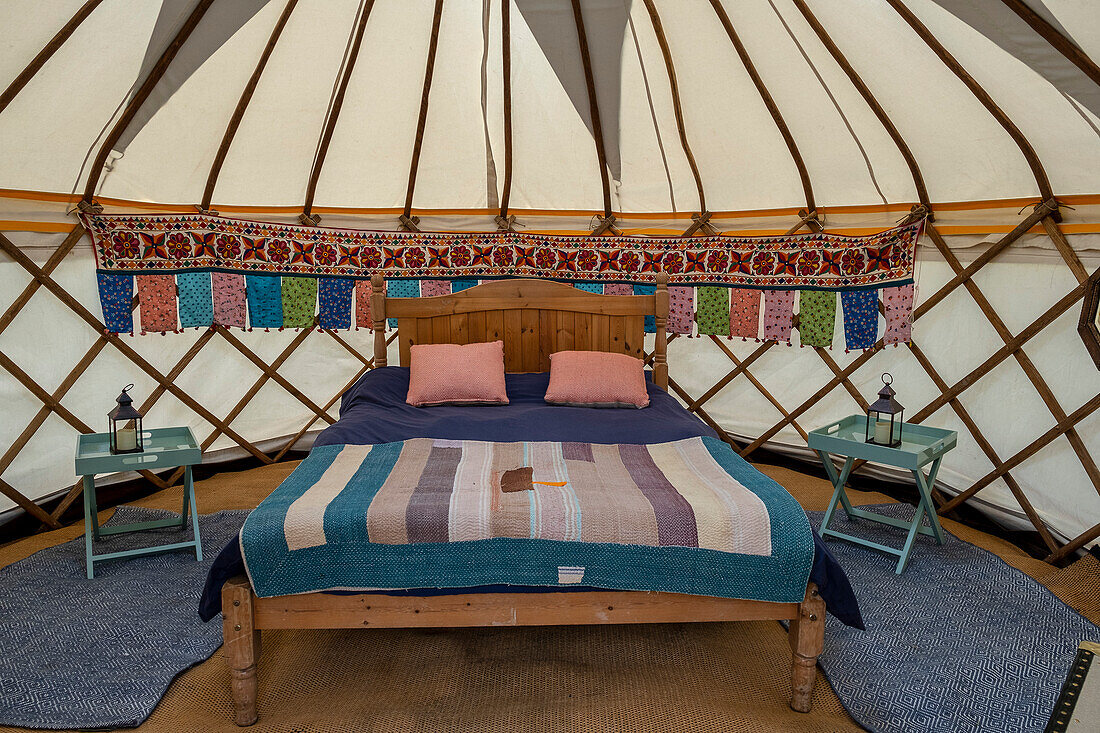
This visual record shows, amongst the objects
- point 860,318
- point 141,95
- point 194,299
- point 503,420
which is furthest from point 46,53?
point 860,318

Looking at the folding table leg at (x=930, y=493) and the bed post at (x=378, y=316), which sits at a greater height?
the bed post at (x=378, y=316)

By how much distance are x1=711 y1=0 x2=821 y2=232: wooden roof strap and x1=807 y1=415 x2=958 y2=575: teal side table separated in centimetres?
117

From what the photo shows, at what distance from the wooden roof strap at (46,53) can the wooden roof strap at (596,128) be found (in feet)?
6.08

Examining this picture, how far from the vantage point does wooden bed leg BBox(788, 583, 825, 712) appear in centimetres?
200

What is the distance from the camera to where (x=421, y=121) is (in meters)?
3.69

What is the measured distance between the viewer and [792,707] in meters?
2.08

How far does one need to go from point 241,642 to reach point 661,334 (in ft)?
9.01

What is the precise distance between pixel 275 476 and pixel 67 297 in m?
1.39

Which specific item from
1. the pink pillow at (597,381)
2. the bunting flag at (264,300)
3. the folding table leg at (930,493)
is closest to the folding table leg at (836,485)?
the folding table leg at (930,493)

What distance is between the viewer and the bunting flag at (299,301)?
406cm

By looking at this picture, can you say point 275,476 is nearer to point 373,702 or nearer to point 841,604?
point 373,702

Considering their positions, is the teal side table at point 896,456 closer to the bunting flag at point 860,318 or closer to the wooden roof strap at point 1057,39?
the bunting flag at point 860,318

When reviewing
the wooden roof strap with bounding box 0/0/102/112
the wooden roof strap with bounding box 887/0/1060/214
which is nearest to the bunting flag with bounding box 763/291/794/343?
the wooden roof strap with bounding box 887/0/1060/214

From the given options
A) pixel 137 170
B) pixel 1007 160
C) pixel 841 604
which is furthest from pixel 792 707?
pixel 137 170
